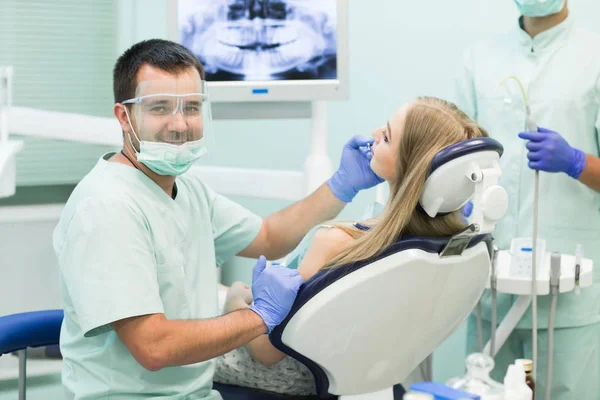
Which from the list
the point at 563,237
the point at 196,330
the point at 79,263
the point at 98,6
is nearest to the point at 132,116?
the point at 79,263

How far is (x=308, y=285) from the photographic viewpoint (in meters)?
1.43

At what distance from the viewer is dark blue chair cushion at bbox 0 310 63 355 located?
6.04 feet

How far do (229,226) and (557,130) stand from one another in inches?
39.9

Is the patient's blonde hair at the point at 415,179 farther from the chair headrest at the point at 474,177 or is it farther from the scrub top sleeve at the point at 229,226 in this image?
the scrub top sleeve at the point at 229,226

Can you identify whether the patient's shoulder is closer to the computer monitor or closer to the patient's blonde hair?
the patient's blonde hair

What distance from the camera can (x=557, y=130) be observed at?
7.50ft

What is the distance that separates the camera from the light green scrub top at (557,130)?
2260 millimetres

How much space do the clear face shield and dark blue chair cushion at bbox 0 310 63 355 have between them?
20.5 inches

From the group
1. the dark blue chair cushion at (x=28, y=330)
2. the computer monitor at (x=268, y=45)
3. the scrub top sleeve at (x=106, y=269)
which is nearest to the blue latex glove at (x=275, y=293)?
the scrub top sleeve at (x=106, y=269)

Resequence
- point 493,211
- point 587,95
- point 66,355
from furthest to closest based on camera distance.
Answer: point 587,95 < point 66,355 < point 493,211

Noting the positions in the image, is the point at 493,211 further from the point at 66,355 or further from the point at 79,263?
the point at 66,355

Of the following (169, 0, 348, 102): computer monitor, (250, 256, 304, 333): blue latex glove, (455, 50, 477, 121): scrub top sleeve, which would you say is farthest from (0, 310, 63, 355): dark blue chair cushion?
(455, 50, 477, 121): scrub top sleeve

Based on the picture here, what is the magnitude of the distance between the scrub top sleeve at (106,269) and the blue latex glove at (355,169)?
592mm

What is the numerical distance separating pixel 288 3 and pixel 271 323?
3.97 feet
